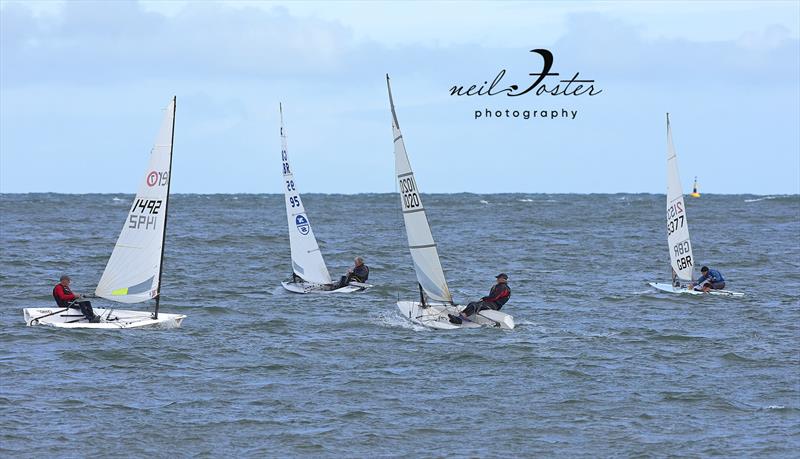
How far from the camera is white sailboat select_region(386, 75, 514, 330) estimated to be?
79.6ft

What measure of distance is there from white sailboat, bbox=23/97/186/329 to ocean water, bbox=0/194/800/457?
42 cm

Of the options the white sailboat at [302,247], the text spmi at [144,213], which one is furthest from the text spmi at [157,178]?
the white sailboat at [302,247]

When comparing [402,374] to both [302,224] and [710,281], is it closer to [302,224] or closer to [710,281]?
[302,224]

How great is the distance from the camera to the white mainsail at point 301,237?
105 ft

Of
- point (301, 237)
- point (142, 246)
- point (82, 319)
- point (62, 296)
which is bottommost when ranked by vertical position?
point (82, 319)

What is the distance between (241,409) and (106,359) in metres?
4.76

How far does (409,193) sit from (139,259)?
6.00 meters

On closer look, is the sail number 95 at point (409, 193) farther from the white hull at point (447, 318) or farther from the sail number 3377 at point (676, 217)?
the sail number 3377 at point (676, 217)

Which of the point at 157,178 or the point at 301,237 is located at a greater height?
the point at 157,178

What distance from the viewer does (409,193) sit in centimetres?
2434

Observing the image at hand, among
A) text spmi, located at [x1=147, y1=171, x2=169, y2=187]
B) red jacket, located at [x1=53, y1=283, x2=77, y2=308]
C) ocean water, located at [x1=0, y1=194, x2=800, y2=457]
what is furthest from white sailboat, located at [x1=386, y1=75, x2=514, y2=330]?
red jacket, located at [x1=53, y1=283, x2=77, y2=308]

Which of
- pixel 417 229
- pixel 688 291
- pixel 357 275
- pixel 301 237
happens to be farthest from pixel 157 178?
pixel 688 291

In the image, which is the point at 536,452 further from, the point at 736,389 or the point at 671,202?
the point at 671,202

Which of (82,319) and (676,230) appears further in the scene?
(676,230)
